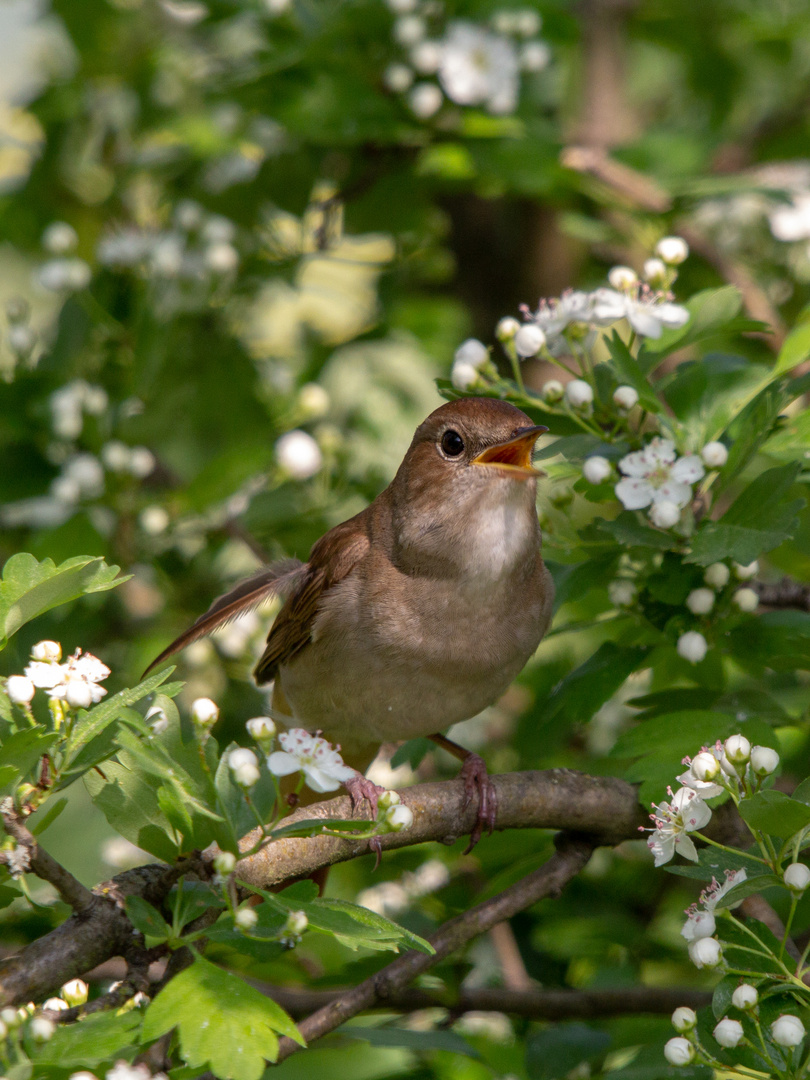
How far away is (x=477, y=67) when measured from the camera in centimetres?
426

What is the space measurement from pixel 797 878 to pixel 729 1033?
275mm

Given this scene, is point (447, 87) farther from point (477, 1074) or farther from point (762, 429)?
point (477, 1074)

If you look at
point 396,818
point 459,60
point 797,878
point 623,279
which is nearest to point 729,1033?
point 797,878

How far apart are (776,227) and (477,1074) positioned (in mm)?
3500

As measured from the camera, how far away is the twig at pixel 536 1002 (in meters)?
3.22

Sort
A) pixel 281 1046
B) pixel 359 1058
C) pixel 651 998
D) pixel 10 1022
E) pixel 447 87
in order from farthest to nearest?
pixel 447 87
pixel 359 1058
pixel 651 998
pixel 281 1046
pixel 10 1022

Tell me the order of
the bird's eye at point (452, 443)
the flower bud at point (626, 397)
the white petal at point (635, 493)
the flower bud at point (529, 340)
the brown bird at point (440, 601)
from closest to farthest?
the white petal at point (635, 493), the flower bud at point (626, 397), the flower bud at point (529, 340), the brown bird at point (440, 601), the bird's eye at point (452, 443)

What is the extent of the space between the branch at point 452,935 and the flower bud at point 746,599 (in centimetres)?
69

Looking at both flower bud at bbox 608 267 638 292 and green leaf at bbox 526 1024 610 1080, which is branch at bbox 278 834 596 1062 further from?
flower bud at bbox 608 267 638 292

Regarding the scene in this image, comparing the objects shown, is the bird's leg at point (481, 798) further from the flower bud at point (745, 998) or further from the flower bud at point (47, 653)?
the flower bud at point (47, 653)

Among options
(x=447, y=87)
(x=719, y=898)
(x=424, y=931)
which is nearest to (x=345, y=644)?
(x=424, y=931)

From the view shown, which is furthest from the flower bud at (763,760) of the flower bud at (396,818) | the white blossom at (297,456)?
the white blossom at (297,456)

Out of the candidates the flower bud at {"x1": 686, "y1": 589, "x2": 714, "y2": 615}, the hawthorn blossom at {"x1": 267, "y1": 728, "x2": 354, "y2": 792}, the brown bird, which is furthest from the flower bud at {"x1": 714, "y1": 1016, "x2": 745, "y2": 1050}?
the brown bird

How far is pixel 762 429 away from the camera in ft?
8.34
